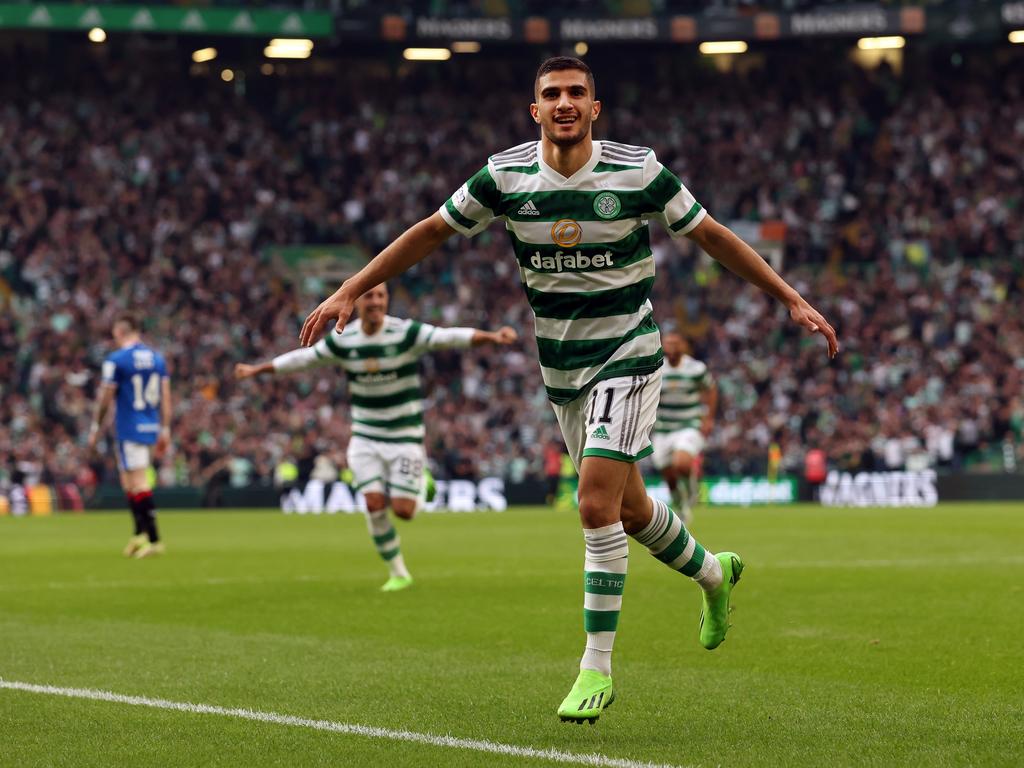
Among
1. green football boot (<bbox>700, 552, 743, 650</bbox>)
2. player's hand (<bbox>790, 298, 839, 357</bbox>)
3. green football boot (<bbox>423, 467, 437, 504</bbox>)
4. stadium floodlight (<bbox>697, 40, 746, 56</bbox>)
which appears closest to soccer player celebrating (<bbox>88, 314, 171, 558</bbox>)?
green football boot (<bbox>423, 467, 437, 504</bbox>)

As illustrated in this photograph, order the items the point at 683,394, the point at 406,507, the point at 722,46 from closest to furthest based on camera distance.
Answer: the point at 406,507
the point at 683,394
the point at 722,46

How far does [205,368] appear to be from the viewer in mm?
35969

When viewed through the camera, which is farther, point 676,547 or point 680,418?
point 680,418

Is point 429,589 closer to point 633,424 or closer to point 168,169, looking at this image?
point 633,424

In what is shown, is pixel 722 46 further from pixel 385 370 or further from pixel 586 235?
pixel 586 235

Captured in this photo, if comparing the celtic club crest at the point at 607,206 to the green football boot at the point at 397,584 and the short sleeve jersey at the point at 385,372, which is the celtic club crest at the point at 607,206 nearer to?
the short sleeve jersey at the point at 385,372

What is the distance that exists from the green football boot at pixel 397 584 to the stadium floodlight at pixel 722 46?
99.6 feet

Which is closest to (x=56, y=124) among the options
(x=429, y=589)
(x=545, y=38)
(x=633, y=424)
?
(x=545, y=38)

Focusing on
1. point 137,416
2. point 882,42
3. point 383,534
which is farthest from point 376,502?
point 882,42

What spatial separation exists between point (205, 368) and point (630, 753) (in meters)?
31.0

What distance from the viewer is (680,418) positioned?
816 inches

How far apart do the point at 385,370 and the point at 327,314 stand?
277 inches

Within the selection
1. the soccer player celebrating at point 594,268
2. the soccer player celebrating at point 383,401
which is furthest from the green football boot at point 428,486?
the soccer player celebrating at point 594,268

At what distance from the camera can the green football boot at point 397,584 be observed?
13328 millimetres
